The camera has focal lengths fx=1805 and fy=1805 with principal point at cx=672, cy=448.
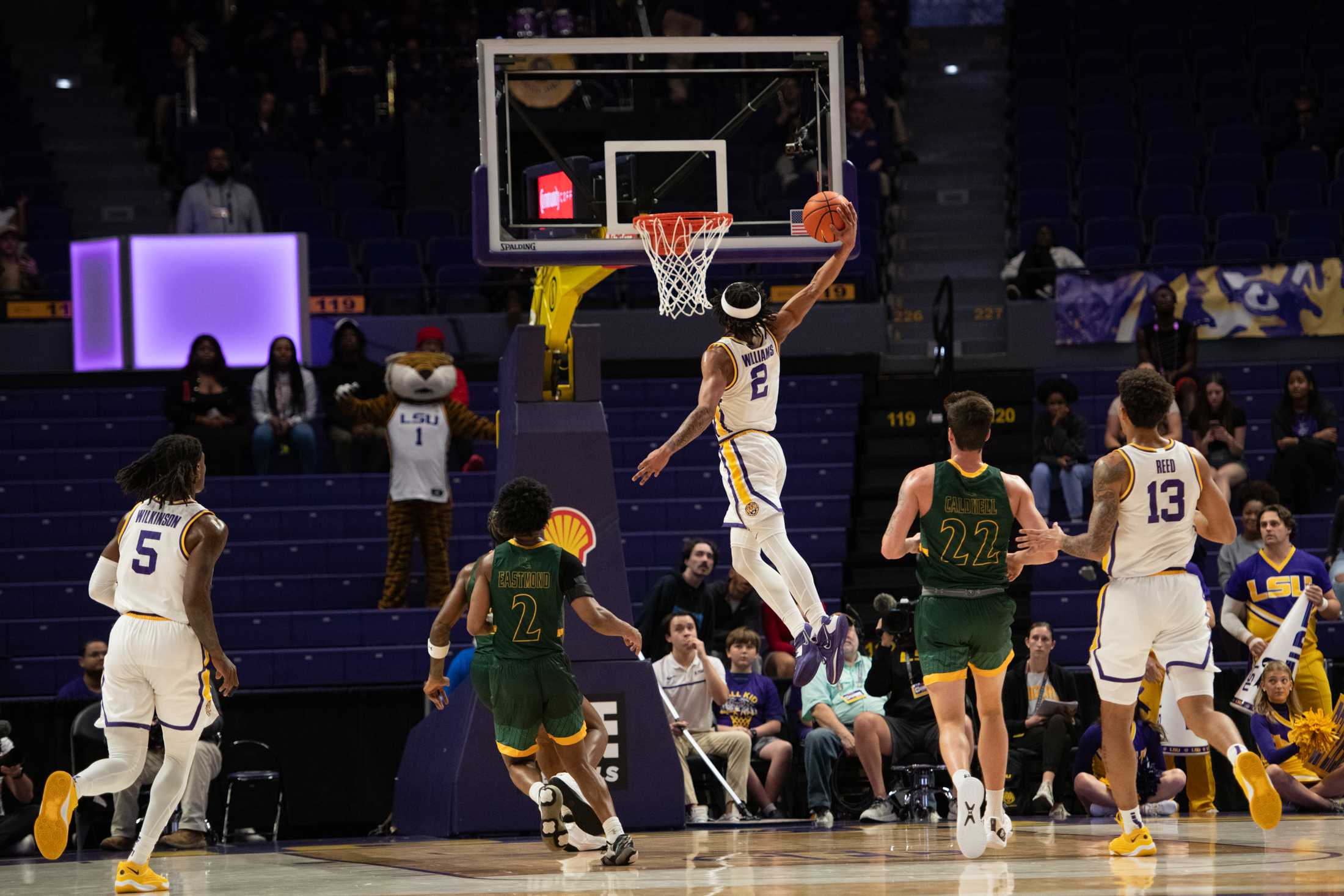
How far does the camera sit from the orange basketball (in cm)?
920

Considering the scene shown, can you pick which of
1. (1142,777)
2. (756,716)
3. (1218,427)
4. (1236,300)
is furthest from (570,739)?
(1236,300)

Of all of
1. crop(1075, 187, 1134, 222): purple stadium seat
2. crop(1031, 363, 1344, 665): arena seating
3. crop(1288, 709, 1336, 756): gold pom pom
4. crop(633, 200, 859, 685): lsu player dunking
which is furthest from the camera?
crop(1075, 187, 1134, 222): purple stadium seat

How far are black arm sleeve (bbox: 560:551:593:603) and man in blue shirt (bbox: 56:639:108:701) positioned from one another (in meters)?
5.03

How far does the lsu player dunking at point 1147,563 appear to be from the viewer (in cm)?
754

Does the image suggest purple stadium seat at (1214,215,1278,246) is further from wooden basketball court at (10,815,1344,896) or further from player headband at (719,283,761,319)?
player headband at (719,283,761,319)

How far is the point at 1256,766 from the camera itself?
7254mm

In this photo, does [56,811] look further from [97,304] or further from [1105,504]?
[97,304]

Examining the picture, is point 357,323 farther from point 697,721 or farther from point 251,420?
point 697,721

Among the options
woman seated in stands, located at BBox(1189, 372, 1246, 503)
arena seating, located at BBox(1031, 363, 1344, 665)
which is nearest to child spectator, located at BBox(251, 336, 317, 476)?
arena seating, located at BBox(1031, 363, 1344, 665)

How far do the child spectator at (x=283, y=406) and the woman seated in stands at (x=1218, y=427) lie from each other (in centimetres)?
778

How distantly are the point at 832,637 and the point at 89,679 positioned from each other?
6217 mm

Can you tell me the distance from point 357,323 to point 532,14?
4.67 metres

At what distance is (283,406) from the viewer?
1609 centimetres

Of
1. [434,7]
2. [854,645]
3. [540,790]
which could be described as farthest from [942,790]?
[434,7]
